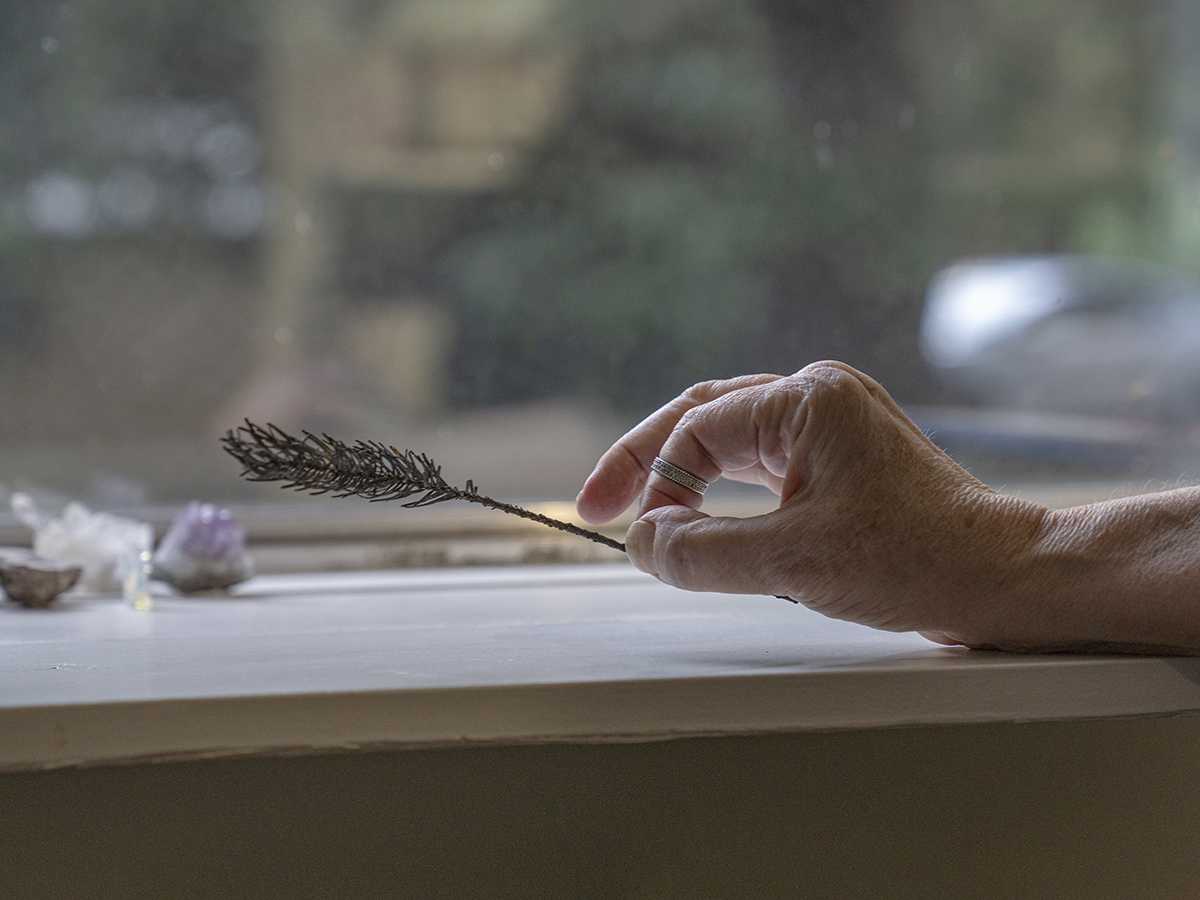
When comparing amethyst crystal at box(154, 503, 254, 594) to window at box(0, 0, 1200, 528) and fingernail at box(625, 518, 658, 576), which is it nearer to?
window at box(0, 0, 1200, 528)

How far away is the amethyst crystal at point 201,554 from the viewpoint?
929mm

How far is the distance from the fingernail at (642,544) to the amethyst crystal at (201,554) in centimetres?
40

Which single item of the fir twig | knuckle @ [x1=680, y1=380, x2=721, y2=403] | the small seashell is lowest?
the small seashell

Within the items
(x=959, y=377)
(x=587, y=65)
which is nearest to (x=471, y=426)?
(x=587, y=65)

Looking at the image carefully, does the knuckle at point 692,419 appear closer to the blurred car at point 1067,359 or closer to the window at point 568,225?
the window at point 568,225

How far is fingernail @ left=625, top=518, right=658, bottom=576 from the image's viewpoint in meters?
0.65

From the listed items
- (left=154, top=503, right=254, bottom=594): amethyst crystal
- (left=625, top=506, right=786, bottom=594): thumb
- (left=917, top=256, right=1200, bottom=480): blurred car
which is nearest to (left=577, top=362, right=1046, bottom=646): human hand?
(left=625, top=506, right=786, bottom=594): thumb

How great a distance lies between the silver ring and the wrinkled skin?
26 mm

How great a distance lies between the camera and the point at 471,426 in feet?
3.60

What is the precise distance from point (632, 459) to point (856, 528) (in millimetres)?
153

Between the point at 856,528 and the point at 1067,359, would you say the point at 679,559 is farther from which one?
the point at 1067,359

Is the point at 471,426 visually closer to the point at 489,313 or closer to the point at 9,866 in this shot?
the point at 489,313

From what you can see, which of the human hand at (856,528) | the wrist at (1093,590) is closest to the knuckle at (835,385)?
the human hand at (856,528)

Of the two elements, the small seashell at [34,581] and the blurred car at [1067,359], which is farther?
the blurred car at [1067,359]
